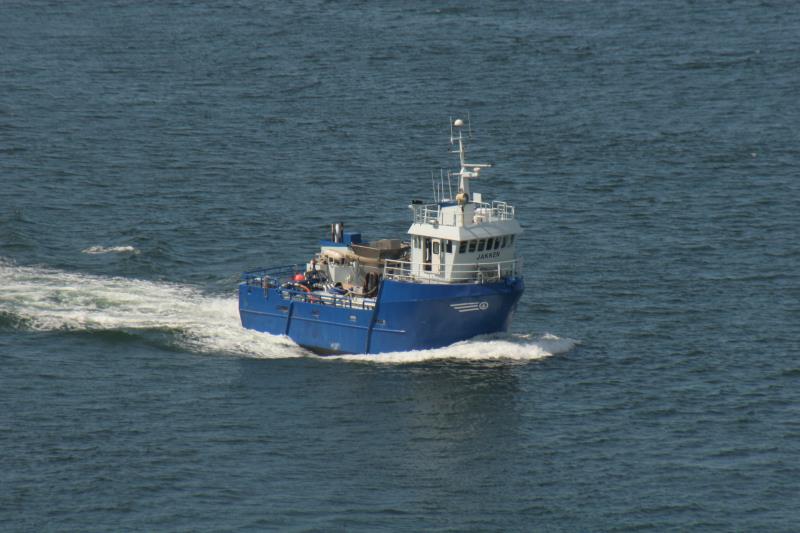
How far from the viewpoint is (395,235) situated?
9638cm

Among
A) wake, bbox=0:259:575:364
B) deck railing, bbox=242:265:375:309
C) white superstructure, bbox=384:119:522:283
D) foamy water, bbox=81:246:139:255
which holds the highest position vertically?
white superstructure, bbox=384:119:522:283

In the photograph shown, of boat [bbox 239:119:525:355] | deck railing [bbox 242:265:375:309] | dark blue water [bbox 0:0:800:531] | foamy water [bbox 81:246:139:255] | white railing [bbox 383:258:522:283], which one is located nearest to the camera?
dark blue water [bbox 0:0:800:531]

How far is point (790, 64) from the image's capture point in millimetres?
143625

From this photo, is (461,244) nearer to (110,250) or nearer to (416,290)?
(416,290)

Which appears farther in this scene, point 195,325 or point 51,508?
point 195,325

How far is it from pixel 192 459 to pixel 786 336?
107ft

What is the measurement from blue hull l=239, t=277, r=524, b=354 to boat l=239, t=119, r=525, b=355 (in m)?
0.05

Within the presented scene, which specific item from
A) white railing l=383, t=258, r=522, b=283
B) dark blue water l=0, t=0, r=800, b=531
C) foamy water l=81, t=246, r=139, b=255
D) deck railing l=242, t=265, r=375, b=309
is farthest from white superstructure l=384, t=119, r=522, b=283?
foamy water l=81, t=246, r=139, b=255

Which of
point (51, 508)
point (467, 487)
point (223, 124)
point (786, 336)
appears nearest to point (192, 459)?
point (51, 508)

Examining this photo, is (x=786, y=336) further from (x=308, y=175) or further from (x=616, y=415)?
(x=308, y=175)

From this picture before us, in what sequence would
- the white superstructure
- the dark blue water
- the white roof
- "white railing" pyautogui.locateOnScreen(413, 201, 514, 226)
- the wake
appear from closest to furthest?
1. the dark blue water
2. the white roof
3. the white superstructure
4. "white railing" pyautogui.locateOnScreen(413, 201, 514, 226)
5. the wake

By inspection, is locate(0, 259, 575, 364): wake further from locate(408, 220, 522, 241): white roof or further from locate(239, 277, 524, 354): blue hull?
locate(408, 220, 522, 241): white roof

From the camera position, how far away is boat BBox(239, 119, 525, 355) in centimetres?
7500

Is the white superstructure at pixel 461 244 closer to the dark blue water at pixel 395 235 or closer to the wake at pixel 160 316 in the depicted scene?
the wake at pixel 160 316
